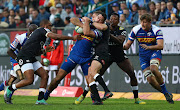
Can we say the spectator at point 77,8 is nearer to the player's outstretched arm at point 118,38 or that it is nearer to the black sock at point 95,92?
the player's outstretched arm at point 118,38

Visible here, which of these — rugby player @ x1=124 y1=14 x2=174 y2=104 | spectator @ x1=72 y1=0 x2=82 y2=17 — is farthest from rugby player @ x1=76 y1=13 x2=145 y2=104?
spectator @ x1=72 y1=0 x2=82 y2=17

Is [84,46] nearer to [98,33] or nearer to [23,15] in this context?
[98,33]

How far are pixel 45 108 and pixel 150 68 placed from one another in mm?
3648

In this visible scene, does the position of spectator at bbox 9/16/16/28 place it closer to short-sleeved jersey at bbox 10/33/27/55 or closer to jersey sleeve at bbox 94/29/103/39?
short-sleeved jersey at bbox 10/33/27/55

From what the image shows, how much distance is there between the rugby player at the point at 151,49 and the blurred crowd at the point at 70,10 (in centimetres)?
430

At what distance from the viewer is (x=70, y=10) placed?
20.4m

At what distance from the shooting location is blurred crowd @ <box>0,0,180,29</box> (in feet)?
57.0

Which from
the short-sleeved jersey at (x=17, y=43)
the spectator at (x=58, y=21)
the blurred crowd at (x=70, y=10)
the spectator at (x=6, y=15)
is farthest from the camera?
the spectator at (x=6, y=15)

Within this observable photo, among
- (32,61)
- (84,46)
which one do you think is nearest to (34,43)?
(32,61)

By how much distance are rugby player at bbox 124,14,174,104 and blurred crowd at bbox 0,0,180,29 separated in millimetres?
4297

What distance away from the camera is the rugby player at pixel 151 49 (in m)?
12.0

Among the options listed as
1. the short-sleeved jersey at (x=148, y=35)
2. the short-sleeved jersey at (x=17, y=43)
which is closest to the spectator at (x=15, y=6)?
the short-sleeved jersey at (x=17, y=43)

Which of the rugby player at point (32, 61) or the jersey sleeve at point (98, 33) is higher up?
the jersey sleeve at point (98, 33)

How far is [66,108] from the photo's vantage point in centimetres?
1013
